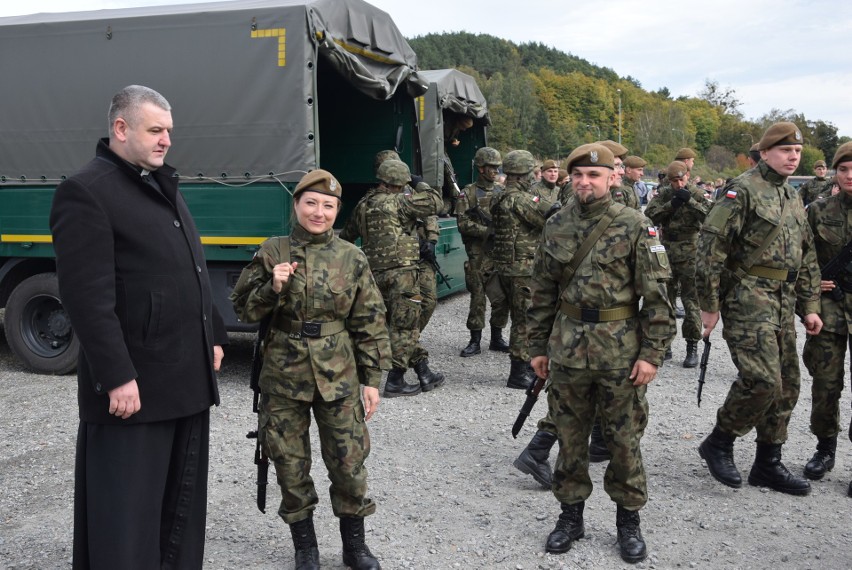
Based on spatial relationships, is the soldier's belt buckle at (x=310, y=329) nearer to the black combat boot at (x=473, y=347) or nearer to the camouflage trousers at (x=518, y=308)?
the camouflage trousers at (x=518, y=308)

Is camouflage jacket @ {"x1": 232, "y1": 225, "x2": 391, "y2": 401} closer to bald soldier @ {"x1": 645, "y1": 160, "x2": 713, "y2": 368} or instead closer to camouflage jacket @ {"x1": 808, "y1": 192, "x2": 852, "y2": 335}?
camouflage jacket @ {"x1": 808, "y1": 192, "x2": 852, "y2": 335}

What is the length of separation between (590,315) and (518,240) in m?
3.38

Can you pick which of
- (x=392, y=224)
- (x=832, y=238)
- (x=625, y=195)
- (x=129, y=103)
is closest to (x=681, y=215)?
(x=625, y=195)

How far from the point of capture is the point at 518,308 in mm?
6988

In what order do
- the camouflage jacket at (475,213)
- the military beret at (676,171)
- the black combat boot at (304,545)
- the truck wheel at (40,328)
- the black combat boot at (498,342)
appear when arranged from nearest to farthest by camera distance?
1. the black combat boot at (304,545)
2. the truck wheel at (40,328)
3. the military beret at (676,171)
4. the camouflage jacket at (475,213)
5. the black combat boot at (498,342)

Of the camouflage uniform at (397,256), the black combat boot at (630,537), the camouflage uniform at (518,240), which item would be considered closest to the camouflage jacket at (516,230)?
the camouflage uniform at (518,240)

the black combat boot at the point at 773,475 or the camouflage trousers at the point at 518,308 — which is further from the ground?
the camouflage trousers at the point at 518,308

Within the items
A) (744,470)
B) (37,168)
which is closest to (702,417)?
(744,470)

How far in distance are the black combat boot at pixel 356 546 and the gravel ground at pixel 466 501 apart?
0.17m

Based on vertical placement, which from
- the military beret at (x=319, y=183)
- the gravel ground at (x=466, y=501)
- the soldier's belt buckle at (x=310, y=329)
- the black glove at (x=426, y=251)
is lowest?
the gravel ground at (x=466, y=501)

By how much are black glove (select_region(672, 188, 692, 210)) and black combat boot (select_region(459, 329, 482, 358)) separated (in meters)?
2.21

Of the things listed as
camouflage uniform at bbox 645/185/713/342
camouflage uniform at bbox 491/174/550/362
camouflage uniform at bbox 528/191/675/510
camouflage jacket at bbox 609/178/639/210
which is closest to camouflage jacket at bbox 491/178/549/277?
camouflage uniform at bbox 491/174/550/362

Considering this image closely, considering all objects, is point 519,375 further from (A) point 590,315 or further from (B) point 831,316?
(A) point 590,315

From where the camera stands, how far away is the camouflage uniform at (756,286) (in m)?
4.33
